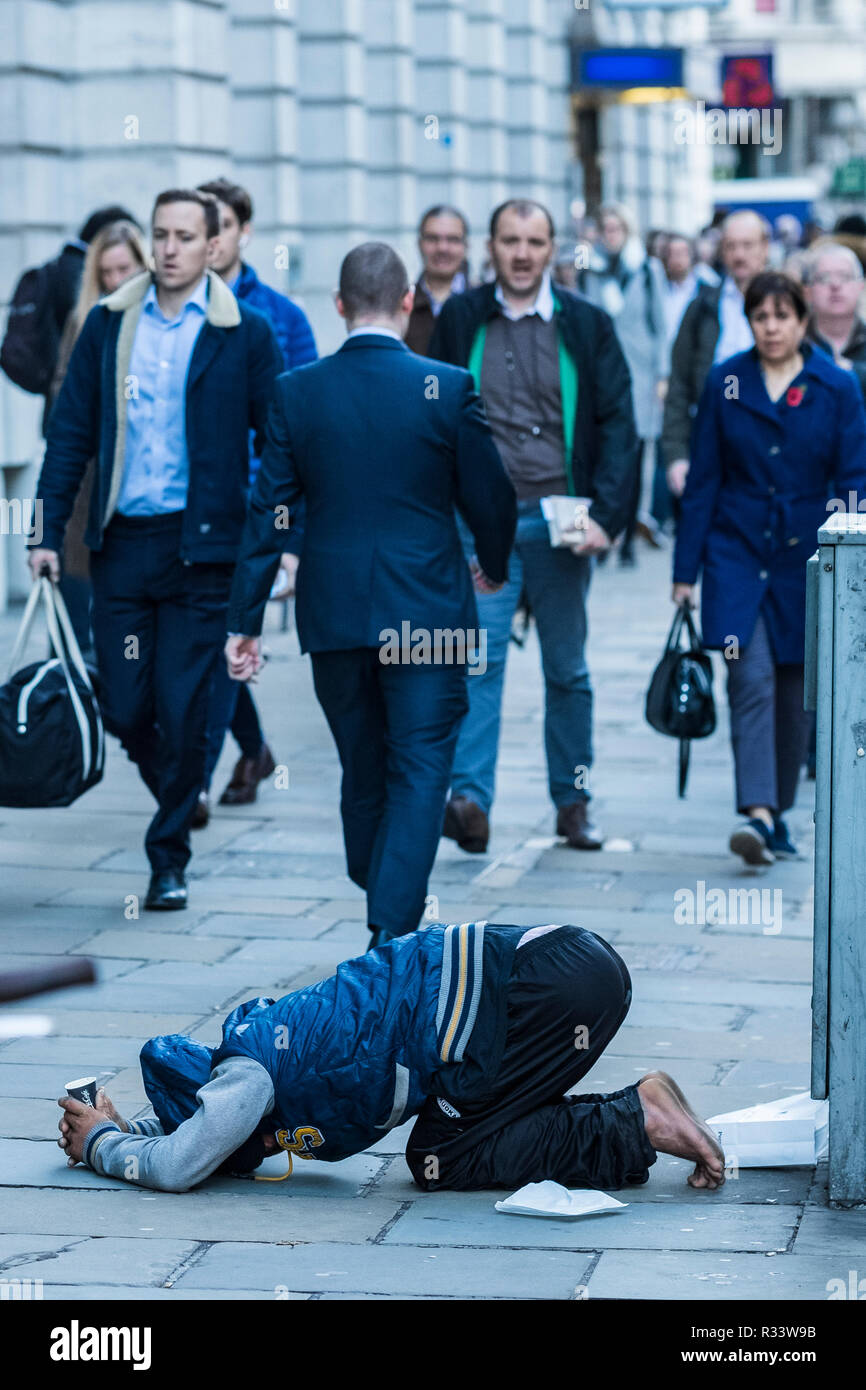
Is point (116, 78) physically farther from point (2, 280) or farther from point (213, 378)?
point (213, 378)

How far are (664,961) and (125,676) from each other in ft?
5.82

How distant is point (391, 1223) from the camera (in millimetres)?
4312

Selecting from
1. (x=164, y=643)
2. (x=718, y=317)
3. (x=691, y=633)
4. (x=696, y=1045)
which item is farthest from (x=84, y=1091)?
(x=718, y=317)

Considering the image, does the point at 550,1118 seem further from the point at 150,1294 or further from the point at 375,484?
the point at 375,484

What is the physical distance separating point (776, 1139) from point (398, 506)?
1928 millimetres

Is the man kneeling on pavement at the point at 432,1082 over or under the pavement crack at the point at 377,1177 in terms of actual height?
over

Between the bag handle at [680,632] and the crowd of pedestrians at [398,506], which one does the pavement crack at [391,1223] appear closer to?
the crowd of pedestrians at [398,506]

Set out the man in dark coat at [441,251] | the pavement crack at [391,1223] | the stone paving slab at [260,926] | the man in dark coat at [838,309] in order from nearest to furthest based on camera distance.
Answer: the pavement crack at [391,1223] < the stone paving slab at [260,926] < the man in dark coat at [838,309] < the man in dark coat at [441,251]

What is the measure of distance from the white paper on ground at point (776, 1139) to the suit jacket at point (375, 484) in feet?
5.40

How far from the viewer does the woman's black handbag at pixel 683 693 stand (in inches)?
300

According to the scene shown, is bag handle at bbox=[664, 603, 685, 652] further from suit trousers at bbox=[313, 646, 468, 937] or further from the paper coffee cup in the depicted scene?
the paper coffee cup

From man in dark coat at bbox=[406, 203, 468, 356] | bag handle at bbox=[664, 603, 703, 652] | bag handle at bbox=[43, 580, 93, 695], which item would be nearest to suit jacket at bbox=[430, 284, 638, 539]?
bag handle at bbox=[664, 603, 703, 652]

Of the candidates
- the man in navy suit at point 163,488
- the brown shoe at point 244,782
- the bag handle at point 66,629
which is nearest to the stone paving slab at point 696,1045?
the man in navy suit at point 163,488
